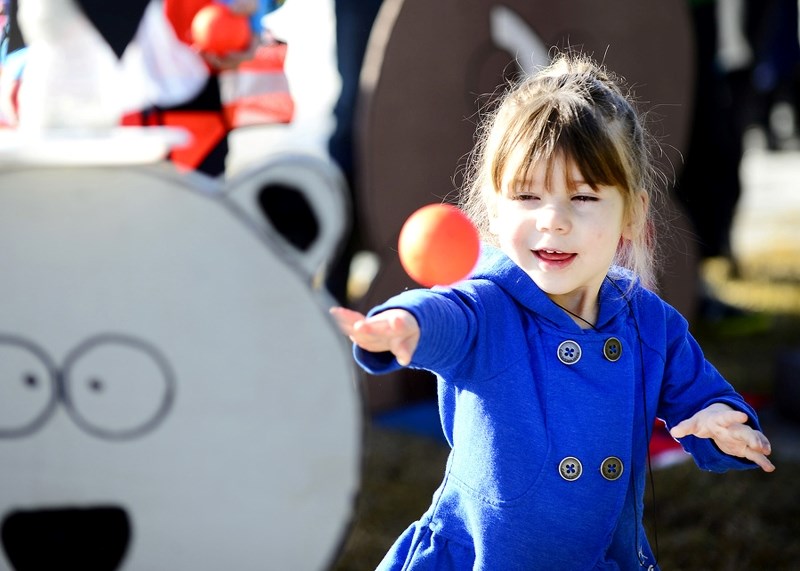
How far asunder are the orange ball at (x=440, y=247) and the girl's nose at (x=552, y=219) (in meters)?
0.14

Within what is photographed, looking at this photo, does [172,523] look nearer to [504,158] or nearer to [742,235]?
[504,158]

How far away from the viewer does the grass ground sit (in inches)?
89.7

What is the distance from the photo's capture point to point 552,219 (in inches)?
48.0

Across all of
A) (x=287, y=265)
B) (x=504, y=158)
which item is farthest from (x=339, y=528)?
(x=504, y=158)

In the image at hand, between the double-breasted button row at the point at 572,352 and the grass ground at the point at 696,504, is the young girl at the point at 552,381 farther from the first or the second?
the grass ground at the point at 696,504

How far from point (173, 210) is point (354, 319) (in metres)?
0.78

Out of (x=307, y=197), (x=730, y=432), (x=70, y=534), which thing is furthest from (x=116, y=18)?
(x=730, y=432)

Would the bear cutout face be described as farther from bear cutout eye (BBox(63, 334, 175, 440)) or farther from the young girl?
the young girl

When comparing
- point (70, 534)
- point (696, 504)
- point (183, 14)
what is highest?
point (183, 14)

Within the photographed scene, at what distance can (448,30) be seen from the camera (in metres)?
2.92

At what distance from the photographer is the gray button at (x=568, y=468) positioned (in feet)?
4.07

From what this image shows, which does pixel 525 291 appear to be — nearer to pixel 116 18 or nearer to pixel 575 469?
pixel 575 469

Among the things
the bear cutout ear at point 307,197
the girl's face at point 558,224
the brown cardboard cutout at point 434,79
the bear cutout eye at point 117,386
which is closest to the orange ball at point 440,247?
the girl's face at point 558,224

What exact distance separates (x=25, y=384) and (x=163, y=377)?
0.22 metres
